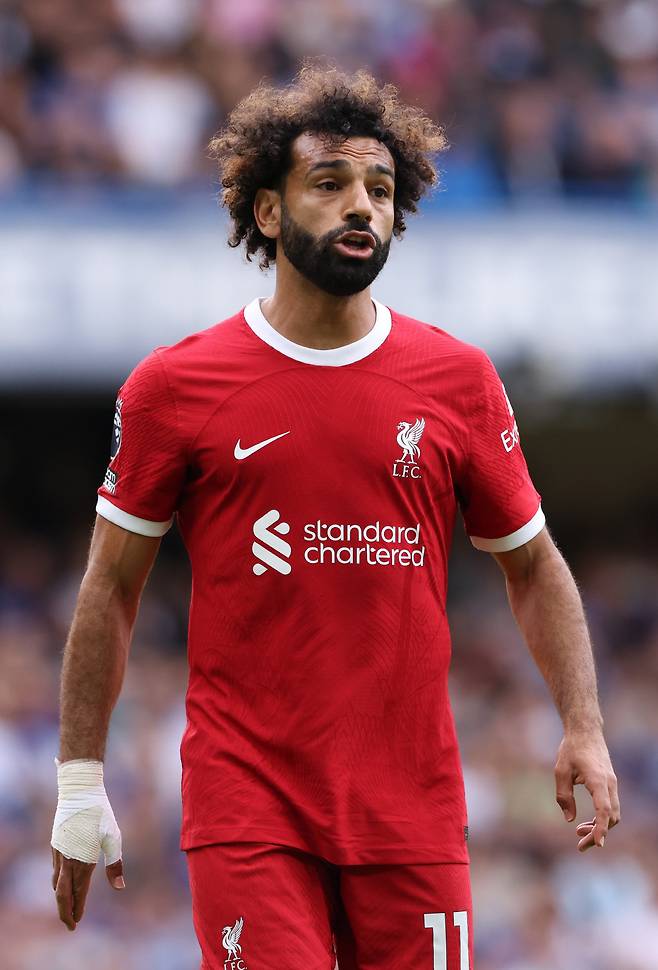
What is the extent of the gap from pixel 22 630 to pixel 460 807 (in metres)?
7.38

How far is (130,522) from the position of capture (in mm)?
4531

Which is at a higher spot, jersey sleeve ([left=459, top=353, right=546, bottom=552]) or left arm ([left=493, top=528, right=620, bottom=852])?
jersey sleeve ([left=459, top=353, right=546, bottom=552])

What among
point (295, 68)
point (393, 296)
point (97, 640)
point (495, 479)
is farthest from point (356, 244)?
point (295, 68)

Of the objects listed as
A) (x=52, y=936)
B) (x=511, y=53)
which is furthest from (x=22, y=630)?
(x=511, y=53)

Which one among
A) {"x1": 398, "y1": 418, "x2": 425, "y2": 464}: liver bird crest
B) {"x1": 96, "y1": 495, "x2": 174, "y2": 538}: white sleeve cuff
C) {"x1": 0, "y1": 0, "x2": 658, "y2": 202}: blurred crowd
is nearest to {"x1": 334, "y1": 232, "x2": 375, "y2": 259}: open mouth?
{"x1": 398, "y1": 418, "x2": 425, "y2": 464}: liver bird crest

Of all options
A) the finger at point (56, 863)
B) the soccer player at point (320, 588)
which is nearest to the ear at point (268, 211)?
the soccer player at point (320, 588)

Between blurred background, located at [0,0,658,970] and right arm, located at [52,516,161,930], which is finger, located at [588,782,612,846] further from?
blurred background, located at [0,0,658,970]

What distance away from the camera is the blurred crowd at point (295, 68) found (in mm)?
11859

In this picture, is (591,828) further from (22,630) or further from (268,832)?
(22,630)

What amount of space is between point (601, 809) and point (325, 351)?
4.46ft

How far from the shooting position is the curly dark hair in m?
4.62

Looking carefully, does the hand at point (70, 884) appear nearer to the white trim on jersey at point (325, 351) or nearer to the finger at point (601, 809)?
the finger at point (601, 809)

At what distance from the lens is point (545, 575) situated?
470 cm

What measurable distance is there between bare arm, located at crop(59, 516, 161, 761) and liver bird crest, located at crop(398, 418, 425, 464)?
0.71 m
